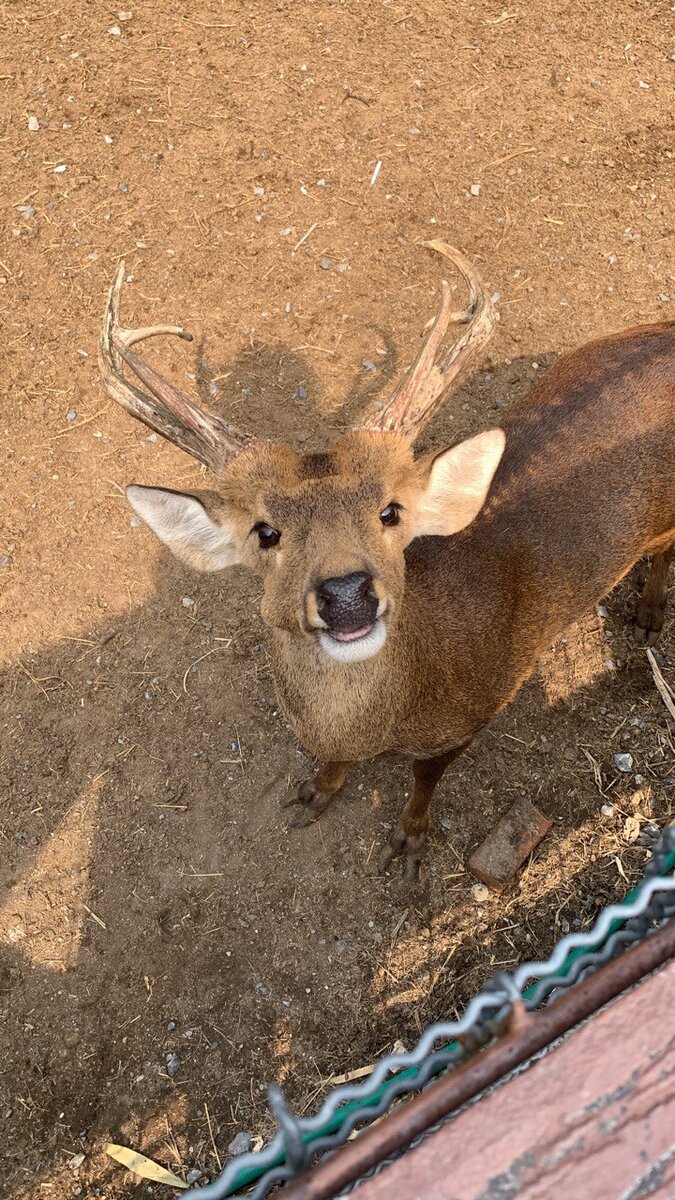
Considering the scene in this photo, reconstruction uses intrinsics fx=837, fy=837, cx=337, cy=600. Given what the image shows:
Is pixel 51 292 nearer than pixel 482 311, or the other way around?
pixel 482 311

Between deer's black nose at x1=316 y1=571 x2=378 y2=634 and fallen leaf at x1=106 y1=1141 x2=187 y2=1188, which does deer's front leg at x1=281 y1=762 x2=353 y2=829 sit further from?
fallen leaf at x1=106 y1=1141 x2=187 y2=1188

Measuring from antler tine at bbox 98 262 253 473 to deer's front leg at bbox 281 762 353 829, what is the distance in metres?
1.31

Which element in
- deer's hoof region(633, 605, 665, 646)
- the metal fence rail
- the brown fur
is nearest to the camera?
the metal fence rail

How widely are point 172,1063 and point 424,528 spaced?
7.15 feet

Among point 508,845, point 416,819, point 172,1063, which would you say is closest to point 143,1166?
point 172,1063

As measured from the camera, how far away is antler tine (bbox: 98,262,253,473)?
2658mm

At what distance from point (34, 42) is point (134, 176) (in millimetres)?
1407

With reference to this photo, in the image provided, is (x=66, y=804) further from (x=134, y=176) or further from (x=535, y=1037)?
(x=134, y=176)

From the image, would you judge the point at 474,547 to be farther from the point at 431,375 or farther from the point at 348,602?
the point at 348,602

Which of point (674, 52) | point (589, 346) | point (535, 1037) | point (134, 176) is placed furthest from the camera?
point (674, 52)

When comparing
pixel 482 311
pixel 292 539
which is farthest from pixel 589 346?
pixel 292 539

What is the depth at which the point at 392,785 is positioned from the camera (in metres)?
3.64

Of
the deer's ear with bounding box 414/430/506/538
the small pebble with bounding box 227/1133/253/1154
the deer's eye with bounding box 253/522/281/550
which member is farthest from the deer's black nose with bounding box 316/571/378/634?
the small pebble with bounding box 227/1133/253/1154

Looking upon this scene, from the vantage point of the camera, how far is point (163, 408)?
2717 mm
